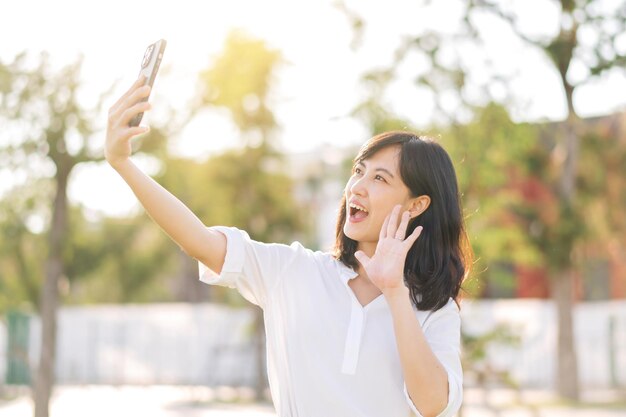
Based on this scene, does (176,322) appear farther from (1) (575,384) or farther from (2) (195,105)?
(2) (195,105)

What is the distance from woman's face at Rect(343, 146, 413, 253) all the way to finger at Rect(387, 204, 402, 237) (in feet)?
0.24

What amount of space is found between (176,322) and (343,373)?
22.5 m

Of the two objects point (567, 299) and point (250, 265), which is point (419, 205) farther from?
point (567, 299)

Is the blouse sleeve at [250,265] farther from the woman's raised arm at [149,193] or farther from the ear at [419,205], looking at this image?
the ear at [419,205]

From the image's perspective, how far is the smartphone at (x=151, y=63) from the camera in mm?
2972

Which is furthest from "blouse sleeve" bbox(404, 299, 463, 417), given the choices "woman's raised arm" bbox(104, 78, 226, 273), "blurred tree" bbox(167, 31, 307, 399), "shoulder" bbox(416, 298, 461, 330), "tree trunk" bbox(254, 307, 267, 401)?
"tree trunk" bbox(254, 307, 267, 401)

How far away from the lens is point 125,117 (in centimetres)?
294

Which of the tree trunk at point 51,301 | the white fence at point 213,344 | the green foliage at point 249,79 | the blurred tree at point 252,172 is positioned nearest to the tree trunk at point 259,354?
the blurred tree at point 252,172

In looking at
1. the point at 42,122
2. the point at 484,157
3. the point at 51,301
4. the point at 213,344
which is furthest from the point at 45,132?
the point at 213,344

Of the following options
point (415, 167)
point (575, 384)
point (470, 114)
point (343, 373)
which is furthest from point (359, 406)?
point (575, 384)

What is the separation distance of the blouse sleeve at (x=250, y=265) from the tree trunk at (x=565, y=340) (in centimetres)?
1661

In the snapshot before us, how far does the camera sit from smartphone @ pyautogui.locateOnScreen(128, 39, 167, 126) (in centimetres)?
297

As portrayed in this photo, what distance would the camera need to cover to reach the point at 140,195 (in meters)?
3.06

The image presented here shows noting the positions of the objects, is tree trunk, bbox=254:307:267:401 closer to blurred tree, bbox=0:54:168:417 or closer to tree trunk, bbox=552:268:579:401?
tree trunk, bbox=552:268:579:401
